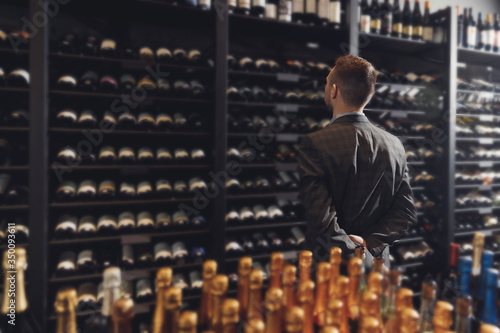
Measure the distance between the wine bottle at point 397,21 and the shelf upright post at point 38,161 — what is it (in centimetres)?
283

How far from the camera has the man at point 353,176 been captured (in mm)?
1366

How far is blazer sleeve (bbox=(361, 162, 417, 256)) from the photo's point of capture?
1.41m

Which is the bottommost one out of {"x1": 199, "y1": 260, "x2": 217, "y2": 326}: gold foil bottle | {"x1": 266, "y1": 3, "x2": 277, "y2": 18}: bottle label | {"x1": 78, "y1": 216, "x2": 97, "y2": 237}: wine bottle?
{"x1": 78, "y1": 216, "x2": 97, "y2": 237}: wine bottle

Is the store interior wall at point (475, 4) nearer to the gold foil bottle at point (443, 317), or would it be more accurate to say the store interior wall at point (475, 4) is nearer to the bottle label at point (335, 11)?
the bottle label at point (335, 11)

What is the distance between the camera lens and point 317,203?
134 cm

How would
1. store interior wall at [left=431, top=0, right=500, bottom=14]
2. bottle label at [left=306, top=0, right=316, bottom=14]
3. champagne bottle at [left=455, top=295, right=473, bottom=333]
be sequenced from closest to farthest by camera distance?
champagne bottle at [left=455, top=295, right=473, bottom=333], bottle label at [left=306, top=0, right=316, bottom=14], store interior wall at [left=431, top=0, right=500, bottom=14]

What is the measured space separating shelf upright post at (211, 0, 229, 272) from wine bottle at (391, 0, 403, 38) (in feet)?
5.61

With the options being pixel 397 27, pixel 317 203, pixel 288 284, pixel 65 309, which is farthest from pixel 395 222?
pixel 397 27

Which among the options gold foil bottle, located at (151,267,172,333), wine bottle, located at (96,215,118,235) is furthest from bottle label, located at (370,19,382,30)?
gold foil bottle, located at (151,267,172,333)

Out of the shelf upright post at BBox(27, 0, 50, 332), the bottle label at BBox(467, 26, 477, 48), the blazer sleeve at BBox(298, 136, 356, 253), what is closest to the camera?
the blazer sleeve at BBox(298, 136, 356, 253)

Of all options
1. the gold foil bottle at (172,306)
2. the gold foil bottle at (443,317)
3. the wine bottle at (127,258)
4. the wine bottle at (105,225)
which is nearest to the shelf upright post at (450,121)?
the wine bottle at (127,258)

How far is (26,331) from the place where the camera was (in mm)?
678

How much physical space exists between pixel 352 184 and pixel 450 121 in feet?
7.75

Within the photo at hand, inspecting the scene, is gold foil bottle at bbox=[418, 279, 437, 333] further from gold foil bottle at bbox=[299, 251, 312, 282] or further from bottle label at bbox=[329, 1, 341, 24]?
bottle label at bbox=[329, 1, 341, 24]
